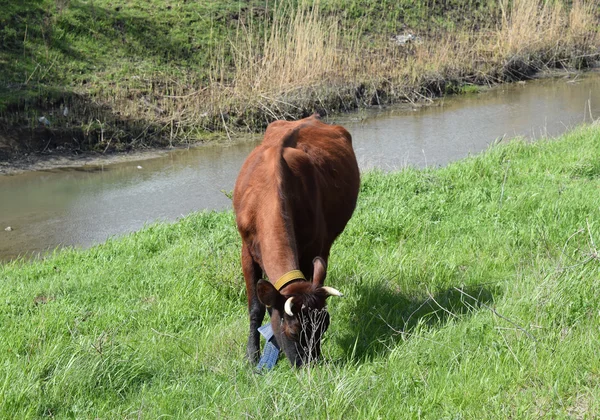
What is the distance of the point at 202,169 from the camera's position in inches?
486

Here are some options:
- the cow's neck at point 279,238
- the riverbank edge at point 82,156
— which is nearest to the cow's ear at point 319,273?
the cow's neck at point 279,238

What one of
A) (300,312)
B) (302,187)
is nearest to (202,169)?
Result: (302,187)

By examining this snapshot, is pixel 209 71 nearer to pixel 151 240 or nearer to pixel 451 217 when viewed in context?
pixel 151 240

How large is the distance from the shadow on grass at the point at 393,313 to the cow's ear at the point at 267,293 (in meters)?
0.60

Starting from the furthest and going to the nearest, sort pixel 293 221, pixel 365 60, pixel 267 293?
pixel 365 60, pixel 293 221, pixel 267 293

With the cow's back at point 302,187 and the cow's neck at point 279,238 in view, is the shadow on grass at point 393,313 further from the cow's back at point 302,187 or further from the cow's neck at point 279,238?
the cow's neck at point 279,238

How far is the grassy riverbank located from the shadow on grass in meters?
8.47

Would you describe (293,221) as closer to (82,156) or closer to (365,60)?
(82,156)

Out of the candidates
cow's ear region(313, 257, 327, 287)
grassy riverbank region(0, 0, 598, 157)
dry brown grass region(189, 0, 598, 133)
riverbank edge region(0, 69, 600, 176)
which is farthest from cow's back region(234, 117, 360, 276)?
dry brown grass region(189, 0, 598, 133)

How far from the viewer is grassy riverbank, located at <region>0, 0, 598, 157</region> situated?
13.1 metres

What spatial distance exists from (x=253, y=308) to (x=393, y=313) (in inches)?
40.6

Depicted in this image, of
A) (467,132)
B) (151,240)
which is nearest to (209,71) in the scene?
(467,132)

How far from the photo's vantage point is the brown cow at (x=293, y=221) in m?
4.30

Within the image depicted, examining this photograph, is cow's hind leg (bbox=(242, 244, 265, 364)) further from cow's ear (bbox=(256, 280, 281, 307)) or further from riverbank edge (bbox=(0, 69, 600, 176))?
riverbank edge (bbox=(0, 69, 600, 176))
